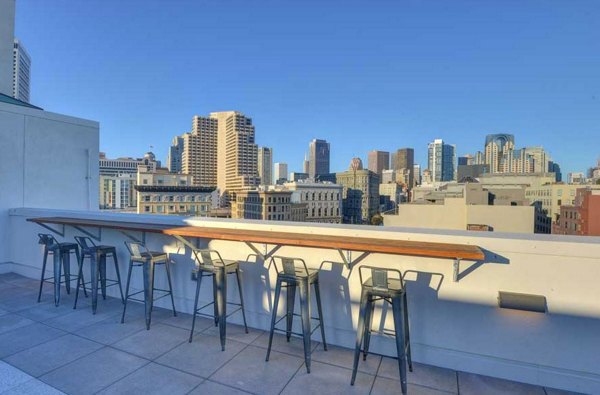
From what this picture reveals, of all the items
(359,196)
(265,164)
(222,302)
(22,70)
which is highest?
(265,164)

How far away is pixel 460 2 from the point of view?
637 inches

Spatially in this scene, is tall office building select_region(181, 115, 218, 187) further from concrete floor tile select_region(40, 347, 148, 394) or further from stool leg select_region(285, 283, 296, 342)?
stool leg select_region(285, 283, 296, 342)

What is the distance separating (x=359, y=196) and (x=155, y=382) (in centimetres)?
7392

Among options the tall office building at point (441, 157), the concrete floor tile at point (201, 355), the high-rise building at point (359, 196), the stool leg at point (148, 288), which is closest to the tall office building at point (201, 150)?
the high-rise building at point (359, 196)

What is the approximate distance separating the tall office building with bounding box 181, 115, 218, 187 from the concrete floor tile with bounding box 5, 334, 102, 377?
358 ft

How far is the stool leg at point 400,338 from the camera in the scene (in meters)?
2.18

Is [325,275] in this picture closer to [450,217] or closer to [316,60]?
[450,217]

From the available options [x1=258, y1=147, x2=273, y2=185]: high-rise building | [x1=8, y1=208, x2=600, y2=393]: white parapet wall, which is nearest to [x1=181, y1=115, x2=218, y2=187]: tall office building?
[x1=258, y1=147, x2=273, y2=185]: high-rise building

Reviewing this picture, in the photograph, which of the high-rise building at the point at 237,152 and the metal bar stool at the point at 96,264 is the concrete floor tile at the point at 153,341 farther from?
the high-rise building at the point at 237,152

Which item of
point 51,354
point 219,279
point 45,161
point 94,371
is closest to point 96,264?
point 51,354

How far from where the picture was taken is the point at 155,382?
2.32 m

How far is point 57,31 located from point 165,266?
1236 cm

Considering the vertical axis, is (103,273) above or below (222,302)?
below

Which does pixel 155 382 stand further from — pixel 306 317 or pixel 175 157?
pixel 175 157
